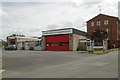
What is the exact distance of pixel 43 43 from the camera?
201 ft

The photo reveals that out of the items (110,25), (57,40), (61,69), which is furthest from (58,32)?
(61,69)

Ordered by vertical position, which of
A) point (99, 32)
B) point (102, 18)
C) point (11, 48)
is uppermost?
point (102, 18)

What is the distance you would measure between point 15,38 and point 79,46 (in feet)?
93.5

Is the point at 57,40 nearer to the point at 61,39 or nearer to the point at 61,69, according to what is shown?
the point at 61,39

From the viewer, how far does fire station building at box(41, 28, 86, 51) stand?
178 ft

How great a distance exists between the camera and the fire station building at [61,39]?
178 feet

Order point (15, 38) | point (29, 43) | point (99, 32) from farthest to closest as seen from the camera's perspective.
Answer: point (15, 38) < point (29, 43) < point (99, 32)

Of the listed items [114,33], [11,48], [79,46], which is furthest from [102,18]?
[11,48]

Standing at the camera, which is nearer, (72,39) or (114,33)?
(72,39)

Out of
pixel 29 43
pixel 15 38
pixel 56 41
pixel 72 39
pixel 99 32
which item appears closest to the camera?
pixel 99 32

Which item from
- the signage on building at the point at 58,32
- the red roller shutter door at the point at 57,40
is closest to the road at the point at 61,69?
the signage on building at the point at 58,32

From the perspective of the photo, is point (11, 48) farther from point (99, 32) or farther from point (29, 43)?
point (99, 32)

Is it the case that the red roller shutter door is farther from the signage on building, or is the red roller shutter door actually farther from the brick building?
the brick building

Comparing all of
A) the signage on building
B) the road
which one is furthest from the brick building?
the road
